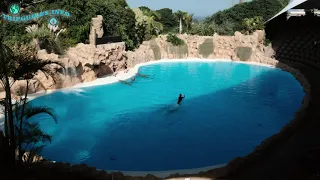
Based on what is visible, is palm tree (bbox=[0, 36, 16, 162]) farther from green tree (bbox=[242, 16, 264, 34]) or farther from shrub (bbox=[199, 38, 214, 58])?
green tree (bbox=[242, 16, 264, 34])

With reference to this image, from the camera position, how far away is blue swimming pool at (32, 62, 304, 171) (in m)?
8.24

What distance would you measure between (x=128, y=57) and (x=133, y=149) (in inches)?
519

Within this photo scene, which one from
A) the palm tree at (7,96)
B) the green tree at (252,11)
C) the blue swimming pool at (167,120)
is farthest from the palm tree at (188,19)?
the palm tree at (7,96)

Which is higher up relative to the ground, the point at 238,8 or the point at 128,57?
the point at 238,8

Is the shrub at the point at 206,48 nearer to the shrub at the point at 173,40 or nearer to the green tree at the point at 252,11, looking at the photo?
the shrub at the point at 173,40

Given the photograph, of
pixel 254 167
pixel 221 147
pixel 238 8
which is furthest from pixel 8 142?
pixel 238 8

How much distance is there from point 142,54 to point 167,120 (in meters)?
12.8

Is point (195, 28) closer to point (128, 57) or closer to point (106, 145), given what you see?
point (128, 57)

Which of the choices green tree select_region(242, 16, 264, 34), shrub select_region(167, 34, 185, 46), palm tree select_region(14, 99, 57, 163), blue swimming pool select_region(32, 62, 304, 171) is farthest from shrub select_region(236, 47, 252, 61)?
palm tree select_region(14, 99, 57, 163)

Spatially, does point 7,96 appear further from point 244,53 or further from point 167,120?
point 244,53

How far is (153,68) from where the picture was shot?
21.6 meters

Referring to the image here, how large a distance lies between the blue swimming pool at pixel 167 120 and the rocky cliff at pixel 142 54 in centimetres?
141

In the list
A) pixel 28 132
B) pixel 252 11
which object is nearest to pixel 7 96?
pixel 28 132

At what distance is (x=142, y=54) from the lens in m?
23.2
